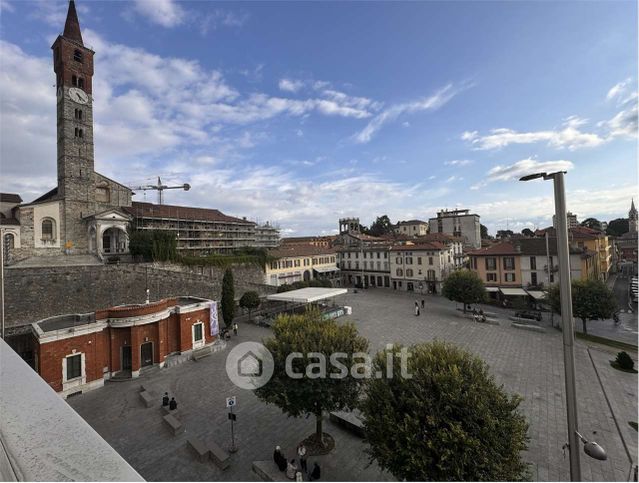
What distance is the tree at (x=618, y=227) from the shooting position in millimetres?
107750

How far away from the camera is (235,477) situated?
11789mm

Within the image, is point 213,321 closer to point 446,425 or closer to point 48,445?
point 446,425

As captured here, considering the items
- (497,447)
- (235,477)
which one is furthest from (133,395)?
(497,447)

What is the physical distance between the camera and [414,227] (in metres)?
94.2

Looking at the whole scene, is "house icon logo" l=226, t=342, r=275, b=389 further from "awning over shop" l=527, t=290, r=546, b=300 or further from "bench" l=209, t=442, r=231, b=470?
"awning over shop" l=527, t=290, r=546, b=300

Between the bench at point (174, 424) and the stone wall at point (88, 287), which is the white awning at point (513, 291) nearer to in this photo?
the stone wall at point (88, 287)

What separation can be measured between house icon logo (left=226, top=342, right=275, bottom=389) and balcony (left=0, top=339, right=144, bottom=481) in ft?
35.7

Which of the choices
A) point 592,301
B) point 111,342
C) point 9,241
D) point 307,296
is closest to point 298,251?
point 307,296

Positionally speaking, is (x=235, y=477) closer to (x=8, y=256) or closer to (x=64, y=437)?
(x=64, y=437)

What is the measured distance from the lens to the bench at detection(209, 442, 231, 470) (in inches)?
482

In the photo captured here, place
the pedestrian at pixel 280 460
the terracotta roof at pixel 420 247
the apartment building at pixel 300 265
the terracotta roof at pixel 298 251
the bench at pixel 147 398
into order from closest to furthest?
the pedestrian at pixel 280 460 < the bench at pixel 147 398 < the apartment building at pixel 300 265 < the terracotta roof at pixel 420 247 < the terracotta roof at pixel 298 251

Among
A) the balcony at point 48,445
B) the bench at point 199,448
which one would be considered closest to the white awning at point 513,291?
the bench at point 199,448

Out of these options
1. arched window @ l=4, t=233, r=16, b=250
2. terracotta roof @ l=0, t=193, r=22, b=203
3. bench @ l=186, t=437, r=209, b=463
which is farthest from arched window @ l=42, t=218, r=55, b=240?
bench @ l=186, t=437, r=209, b=463

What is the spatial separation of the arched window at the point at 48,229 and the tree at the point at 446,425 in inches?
1710
